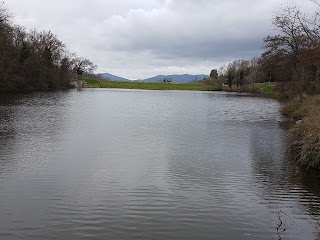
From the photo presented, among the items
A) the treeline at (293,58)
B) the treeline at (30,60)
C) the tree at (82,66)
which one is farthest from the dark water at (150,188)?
the tree at (82,66)

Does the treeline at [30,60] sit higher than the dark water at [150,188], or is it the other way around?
the treeline at [30,60]

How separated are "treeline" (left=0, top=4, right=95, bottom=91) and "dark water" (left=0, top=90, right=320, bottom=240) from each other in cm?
4187

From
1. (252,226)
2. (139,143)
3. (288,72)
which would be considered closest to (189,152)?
(139,143)

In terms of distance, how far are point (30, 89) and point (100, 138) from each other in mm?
57981

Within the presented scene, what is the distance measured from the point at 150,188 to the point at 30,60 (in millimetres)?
66401

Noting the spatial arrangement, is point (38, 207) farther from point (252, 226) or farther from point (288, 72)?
point (288, 72)

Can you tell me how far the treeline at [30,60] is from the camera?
5806 cm

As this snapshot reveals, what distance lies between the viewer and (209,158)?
15406 mm

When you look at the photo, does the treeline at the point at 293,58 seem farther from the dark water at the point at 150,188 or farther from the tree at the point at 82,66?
the tree at the point at 82,66

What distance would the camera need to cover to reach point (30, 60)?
71188 millimetres

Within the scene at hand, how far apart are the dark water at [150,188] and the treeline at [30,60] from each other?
41.9m

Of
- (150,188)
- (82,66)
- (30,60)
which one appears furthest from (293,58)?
(82,66)

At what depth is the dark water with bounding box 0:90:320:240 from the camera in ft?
26.8

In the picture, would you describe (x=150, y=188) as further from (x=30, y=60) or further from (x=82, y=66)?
(x=82, y=66)
